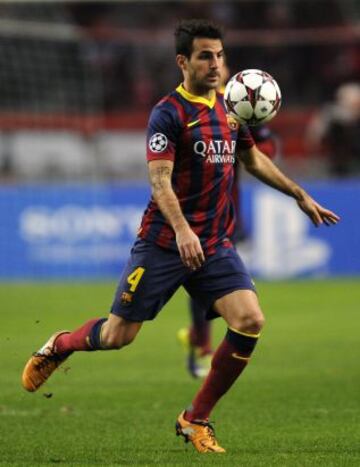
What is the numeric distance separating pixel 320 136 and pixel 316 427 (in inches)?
629

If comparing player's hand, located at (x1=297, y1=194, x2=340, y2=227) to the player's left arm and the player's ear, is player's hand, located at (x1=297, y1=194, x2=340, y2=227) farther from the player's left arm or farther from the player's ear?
the player's ear

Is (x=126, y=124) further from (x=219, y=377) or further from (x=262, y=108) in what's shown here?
(x=219, y=377)

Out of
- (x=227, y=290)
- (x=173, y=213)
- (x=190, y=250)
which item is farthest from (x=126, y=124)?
(x=190, y=250)

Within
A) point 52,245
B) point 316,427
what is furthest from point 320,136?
point 316,427

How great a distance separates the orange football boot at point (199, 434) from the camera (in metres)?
7.18

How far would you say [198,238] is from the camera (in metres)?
7.16

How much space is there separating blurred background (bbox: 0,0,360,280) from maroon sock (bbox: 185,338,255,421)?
13285 millimetres

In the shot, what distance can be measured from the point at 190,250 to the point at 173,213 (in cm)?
27

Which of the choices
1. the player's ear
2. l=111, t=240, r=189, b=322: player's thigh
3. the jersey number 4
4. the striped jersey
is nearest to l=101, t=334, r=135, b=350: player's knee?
l=111, t=240, r=189, b=322: player's thigh

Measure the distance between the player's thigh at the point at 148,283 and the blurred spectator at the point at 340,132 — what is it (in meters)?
15.6

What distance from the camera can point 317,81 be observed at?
2558 cm

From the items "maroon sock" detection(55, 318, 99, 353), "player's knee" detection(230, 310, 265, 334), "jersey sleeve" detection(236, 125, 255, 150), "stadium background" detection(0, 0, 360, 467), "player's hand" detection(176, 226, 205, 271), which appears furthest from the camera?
"stadium background" detection(0, 0, 360, 467)

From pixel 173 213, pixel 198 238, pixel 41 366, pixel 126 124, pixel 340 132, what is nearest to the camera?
pixel 173 213

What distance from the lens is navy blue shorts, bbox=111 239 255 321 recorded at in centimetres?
730
